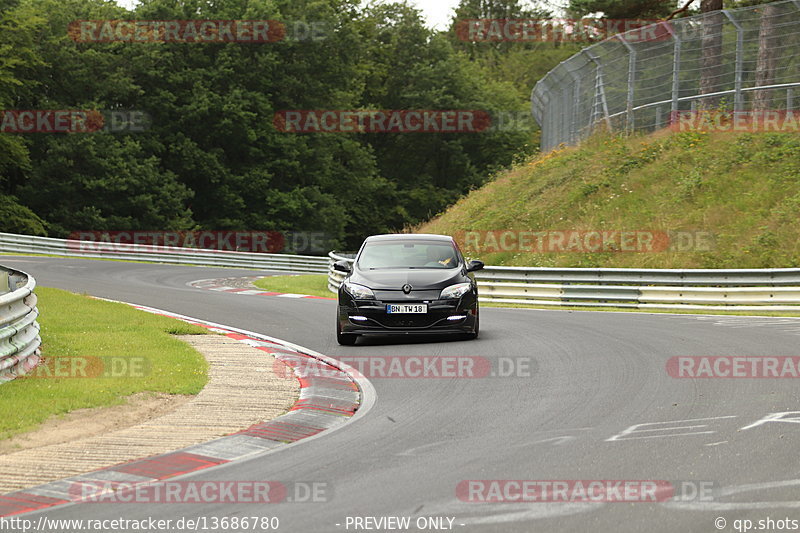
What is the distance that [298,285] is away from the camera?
29.2 metres

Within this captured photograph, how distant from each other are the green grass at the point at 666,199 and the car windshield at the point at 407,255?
1064cm

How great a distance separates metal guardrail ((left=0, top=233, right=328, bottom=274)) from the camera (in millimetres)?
37875

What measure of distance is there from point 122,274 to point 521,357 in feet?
64.9

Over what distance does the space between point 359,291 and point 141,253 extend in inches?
1056

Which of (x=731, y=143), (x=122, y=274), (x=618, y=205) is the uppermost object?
(x=731, y=143)

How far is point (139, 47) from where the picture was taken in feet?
178

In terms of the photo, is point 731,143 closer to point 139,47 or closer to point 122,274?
point 122,274

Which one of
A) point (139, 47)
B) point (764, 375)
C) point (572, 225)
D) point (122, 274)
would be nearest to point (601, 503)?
point (764, 375)

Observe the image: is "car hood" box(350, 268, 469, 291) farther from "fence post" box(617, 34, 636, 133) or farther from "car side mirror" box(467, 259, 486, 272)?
"fence post" box(617, 34, 636, 133)

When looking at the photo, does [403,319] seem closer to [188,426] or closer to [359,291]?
[359,291]

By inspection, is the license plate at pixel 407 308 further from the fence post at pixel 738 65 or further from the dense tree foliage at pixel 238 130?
the dense tree foliage at pixel 238 130

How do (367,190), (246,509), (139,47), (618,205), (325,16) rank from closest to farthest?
1. (246,509)
2. (618,205)
3. (139,47)
4. (325,16)
5. (367,190)

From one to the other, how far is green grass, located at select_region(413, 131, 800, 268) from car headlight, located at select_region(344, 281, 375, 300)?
483 inches

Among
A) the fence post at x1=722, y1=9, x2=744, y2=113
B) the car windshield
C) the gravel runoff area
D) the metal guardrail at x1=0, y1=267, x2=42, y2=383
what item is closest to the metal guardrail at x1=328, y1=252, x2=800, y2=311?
the car windshield
